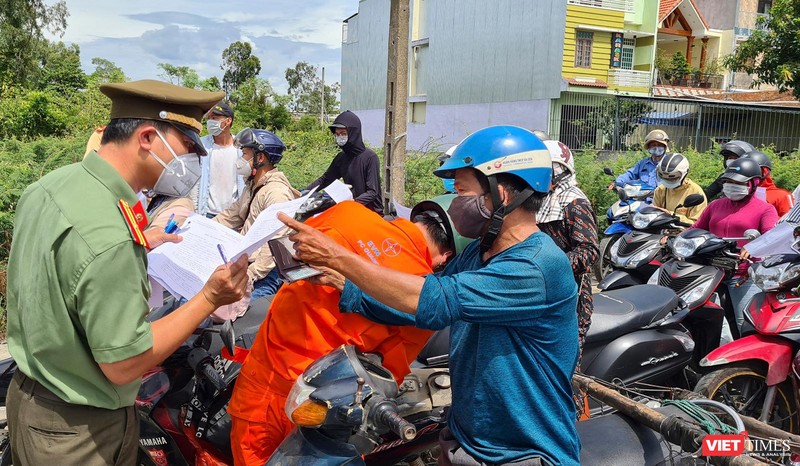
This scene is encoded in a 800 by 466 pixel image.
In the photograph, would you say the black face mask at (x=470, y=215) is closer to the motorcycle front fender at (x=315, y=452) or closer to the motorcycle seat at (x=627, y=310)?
the motorcycle front fender at (x=315, y=452)

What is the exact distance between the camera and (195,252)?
7.57ft

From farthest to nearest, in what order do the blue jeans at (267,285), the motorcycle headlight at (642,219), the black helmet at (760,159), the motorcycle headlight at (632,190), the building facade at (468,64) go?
the building facade at (468,64)
the motorcycle headlight at (632,190)
the motorcycle headlight at (642,219)
the black helmet at (760,159)
the blue jeans at (267,285)

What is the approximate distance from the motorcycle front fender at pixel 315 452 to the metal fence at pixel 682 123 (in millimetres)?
20471

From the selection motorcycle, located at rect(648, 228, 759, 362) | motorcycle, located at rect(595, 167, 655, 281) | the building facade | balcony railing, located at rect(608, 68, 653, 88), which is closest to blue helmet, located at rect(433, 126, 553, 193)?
motorcycle, located at rect(648, 228, 759, 362)

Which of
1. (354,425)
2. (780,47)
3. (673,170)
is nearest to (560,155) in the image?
(354,425)

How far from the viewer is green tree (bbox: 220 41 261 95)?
55.4 metres

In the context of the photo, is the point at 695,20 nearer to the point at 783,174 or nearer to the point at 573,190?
the point at 783,174

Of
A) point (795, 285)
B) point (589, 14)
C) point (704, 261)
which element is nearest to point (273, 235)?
point (795, 285)

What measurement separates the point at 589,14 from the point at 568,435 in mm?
27691

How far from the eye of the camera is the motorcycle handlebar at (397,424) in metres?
1.92

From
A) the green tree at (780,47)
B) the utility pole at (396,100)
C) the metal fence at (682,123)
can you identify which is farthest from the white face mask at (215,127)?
the metal fence at (682,123)

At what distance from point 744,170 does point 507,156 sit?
4.16 meters

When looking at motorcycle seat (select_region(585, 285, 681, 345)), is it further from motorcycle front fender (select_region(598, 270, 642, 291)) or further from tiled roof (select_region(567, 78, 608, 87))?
Answer: tiled roof (select_region(567, 78, 608, 87))

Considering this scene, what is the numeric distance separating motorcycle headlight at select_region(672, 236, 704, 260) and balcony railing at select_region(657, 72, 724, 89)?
3024 centimetres
